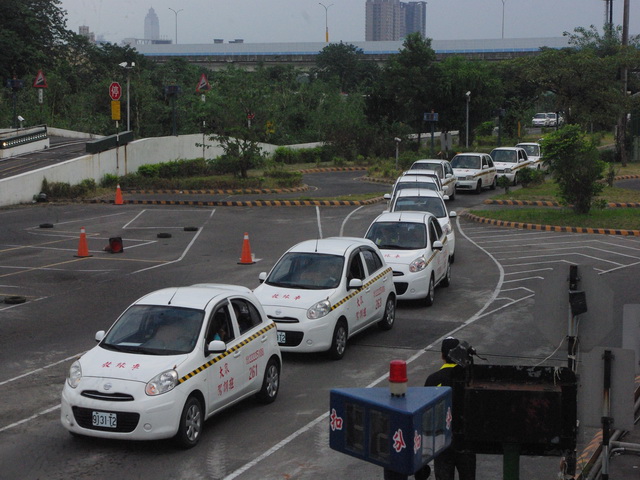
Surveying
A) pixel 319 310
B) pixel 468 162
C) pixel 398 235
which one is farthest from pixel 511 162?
pixel 319 310

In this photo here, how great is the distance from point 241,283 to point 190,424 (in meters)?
9.81

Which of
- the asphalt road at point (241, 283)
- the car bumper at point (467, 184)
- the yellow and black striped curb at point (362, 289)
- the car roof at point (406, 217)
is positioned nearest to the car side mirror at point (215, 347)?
the asphalt road at point (241, 283)

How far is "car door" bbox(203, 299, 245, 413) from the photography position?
1057cm

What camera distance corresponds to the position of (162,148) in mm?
45375

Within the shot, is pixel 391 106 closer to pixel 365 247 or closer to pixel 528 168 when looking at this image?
pixel 528 168

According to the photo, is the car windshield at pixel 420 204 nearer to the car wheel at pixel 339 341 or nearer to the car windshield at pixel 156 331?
the car wheel at pixel 339 341

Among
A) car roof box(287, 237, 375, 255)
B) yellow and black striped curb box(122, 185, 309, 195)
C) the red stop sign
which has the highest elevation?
the red stop sign

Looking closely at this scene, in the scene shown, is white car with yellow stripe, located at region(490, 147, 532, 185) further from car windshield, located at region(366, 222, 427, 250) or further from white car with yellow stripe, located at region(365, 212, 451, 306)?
car windshield, located at region(366, 222, 427, 250)

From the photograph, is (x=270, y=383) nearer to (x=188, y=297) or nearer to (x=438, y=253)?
(x=188, y=297)

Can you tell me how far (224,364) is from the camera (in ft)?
35.4

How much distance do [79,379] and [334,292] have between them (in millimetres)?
5184

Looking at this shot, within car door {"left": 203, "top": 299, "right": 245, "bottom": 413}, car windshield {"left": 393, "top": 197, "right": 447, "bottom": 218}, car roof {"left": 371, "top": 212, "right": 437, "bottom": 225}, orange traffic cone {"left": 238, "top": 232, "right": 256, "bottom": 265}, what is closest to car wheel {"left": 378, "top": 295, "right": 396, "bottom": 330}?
car roof {"left": 371, "top": 212, "right": 437, "bottom": 225}

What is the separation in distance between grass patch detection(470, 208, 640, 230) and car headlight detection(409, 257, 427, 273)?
12.3 m

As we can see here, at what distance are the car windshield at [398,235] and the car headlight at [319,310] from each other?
4895 mm
